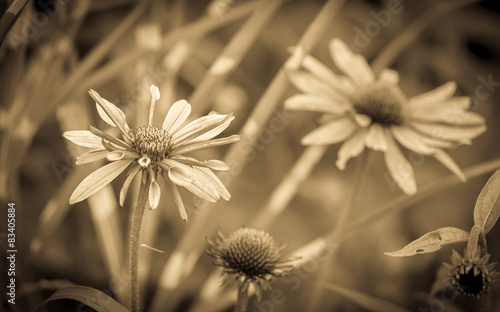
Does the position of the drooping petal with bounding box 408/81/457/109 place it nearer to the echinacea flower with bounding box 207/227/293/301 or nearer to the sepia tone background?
the sepia tone background

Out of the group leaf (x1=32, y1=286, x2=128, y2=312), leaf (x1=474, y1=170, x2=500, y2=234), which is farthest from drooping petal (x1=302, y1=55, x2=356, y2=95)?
leaf (x1=32, y1=286, x2=128, y2=312)

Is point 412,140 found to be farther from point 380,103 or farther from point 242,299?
point 242,299

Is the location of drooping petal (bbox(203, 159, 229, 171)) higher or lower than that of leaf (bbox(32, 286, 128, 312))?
higher

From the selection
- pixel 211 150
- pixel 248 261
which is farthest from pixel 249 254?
pixel 211 150

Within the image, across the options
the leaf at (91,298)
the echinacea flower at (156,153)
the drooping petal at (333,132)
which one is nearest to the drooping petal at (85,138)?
the echinacea flower at (156,153)

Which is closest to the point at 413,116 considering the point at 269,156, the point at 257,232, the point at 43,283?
the point at 257,232

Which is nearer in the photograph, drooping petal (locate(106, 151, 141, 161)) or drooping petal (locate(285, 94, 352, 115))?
drooping petal (locate(106, 151, 141, 161))

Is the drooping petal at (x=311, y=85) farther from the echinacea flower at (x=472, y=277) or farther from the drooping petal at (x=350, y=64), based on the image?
the echinacea flower at (x=472, y=277)
